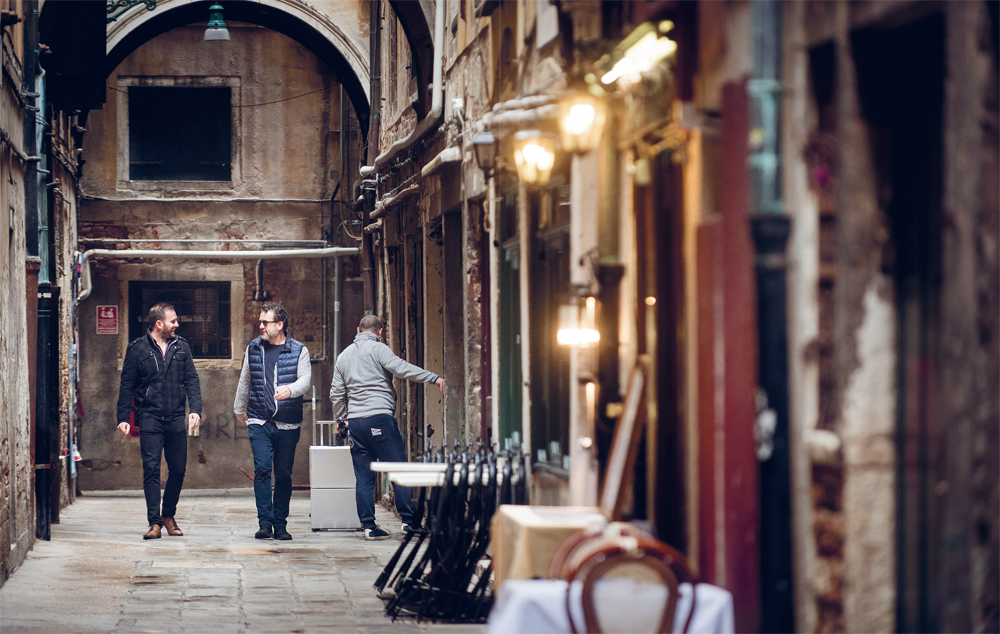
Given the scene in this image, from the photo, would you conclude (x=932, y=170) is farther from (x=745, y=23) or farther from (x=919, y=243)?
(x=745, y=23)

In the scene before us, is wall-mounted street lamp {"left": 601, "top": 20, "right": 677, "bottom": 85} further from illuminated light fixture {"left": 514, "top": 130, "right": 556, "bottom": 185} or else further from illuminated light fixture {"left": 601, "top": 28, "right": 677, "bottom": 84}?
illuminated light fixture {"left": 514, "top": 130, "right": 556, "bottom": 185}

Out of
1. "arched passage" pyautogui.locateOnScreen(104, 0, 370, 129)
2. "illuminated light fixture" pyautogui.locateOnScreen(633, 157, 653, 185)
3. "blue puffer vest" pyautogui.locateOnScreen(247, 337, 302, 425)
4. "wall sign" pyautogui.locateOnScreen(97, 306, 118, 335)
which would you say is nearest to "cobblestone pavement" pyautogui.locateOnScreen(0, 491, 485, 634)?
"blue puffer vest" pyautogui.locateOnScreen(247, 337, 302, 425)

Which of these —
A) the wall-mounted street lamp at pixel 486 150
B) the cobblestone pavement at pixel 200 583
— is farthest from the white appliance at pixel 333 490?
the wall-mounted street lamp at pixel 486 150

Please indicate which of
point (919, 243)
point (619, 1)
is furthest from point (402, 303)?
point (919, 243)

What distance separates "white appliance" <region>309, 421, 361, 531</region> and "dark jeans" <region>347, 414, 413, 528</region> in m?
0.33

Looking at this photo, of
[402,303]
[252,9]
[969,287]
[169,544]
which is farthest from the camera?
[252,9]

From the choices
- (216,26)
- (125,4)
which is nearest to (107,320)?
(216,26)

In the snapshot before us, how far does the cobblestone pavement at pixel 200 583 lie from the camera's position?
7254 millimetres

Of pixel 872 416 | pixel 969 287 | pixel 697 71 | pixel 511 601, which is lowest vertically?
pixel 511 601

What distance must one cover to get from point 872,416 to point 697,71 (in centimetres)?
179

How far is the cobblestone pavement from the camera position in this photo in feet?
23.8

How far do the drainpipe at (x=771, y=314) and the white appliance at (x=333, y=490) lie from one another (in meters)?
7.03

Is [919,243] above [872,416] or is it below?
above

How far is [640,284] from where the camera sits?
6.41 m
